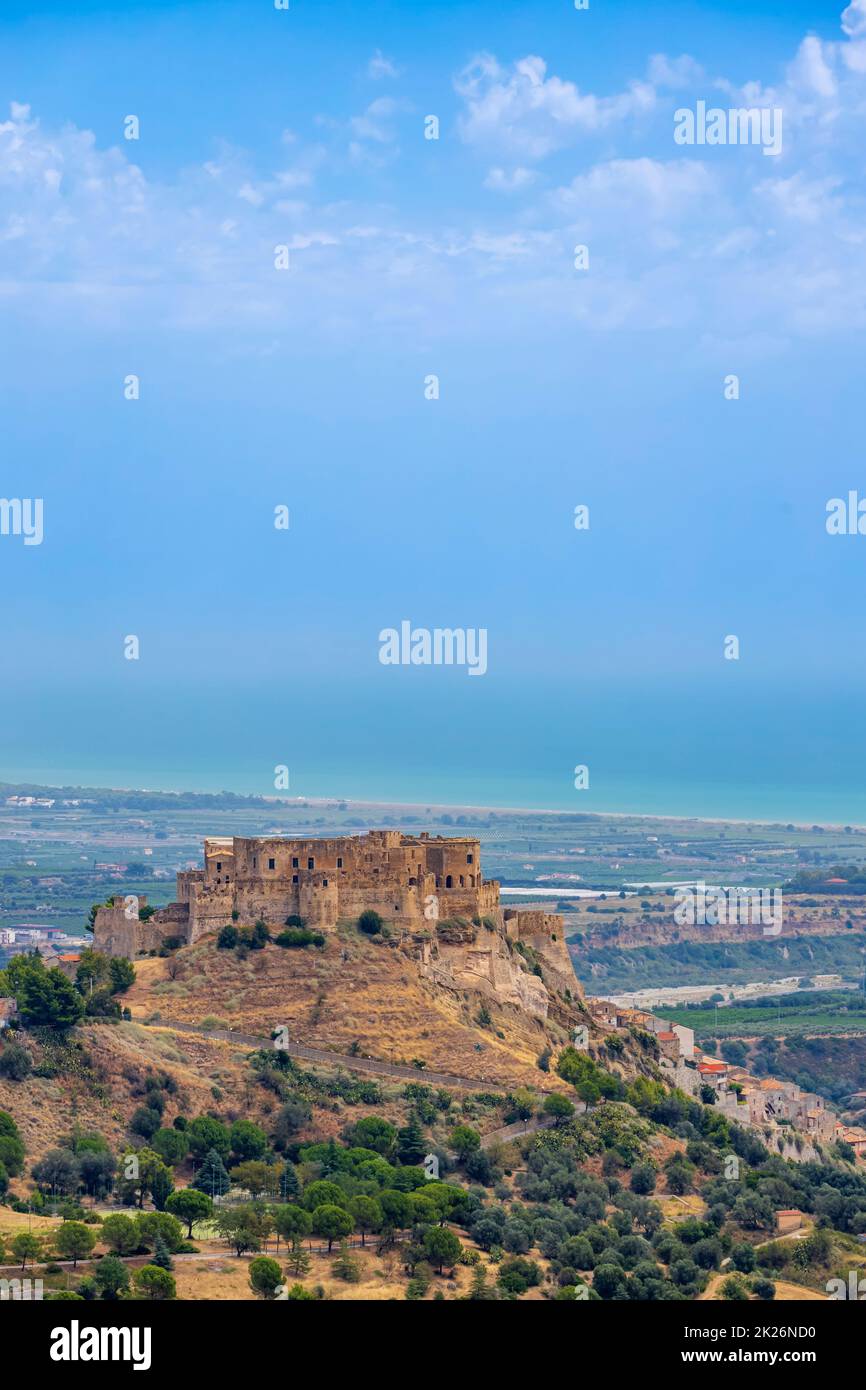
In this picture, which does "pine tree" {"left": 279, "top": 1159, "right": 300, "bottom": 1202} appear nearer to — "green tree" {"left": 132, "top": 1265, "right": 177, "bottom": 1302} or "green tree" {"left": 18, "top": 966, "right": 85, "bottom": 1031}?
"green tree" {"left": 18, "top": 966, "right": 85, "bottom": 1031}

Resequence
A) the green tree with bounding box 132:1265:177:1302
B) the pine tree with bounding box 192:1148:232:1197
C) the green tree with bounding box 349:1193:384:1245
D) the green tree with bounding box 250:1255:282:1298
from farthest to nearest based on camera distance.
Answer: the pine tree with bounding box 192:1148:232:1197
the green tree with bounding box 349:1193:384:1245
the green tree with bounding box 250:1255:282:1298
the green tree with bounding box 132:1265:177:1302

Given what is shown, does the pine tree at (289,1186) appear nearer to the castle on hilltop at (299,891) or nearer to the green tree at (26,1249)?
the green tree at (26,1249)

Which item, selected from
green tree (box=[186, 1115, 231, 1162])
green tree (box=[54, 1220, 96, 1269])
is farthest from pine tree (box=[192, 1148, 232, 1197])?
green tree (box=[54, 1220, 96, 1269])

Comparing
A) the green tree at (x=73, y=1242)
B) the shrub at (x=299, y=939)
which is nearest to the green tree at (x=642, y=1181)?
the shrub at (x=299, y=939)

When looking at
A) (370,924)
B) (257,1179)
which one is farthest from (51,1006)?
(370,924)
